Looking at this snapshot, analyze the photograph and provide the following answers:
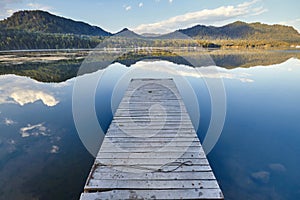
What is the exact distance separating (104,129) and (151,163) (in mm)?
2915

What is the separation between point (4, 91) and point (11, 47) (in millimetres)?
43441

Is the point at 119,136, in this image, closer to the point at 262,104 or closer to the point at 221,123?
the point at 221,123

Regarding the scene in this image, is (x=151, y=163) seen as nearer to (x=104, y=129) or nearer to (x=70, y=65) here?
(x=104, y=129)

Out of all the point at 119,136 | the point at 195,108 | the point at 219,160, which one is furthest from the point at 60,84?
the point at 219,160

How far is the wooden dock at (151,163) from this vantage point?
2.07 metres

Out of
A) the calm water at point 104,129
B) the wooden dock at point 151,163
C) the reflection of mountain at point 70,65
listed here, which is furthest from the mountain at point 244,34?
the wooden dock at point 151,163

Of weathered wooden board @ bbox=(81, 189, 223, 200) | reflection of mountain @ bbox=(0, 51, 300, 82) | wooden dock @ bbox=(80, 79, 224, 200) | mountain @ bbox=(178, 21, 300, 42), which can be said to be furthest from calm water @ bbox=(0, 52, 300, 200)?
mountain @ bbox=(178, 21, 300, 42)

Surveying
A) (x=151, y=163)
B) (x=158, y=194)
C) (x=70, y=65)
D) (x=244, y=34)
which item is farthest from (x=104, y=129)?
(x=244, y=34)

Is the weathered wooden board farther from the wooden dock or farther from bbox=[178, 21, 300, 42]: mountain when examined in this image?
bbox=[178, 21, 300, 42]: mountain

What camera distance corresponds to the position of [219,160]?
149 inches

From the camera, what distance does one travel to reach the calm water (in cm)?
305

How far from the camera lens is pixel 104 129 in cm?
515

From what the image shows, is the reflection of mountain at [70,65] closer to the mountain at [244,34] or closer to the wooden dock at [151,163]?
the wooden dock at [151,163]

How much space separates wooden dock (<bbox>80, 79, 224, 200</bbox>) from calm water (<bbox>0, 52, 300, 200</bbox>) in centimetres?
88
